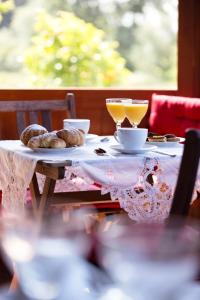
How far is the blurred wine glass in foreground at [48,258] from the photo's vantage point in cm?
61

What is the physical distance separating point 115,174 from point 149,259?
4.84ft

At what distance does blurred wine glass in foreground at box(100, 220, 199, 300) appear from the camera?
0.58 metres

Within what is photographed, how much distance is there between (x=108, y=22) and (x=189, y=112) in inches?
320

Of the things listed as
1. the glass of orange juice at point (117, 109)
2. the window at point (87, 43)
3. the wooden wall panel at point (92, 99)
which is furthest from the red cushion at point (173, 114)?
the window at point (87, 43)

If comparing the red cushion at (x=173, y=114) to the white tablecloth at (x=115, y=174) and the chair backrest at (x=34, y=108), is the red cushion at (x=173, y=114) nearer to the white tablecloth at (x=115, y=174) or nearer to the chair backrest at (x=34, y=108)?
the chair backrest at (x=34, y=108)

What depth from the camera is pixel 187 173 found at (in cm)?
133

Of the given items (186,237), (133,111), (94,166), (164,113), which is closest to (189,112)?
(164,113)

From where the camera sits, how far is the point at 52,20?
892 centimetres

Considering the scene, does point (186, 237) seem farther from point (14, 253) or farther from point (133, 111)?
point (133, 111)

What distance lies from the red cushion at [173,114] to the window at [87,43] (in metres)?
4.01

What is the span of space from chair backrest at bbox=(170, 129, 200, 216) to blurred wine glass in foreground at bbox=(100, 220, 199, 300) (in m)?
0.64

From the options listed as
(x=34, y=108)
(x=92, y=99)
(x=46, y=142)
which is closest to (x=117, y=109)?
(x=46, y=142)

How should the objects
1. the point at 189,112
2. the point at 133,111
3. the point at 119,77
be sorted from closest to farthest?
the point at 133,111 < the point at 189,112 < the point at 119,77

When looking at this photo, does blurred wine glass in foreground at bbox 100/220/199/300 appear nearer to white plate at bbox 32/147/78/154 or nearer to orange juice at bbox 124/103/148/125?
white plate at bbox 32/147/78/154
